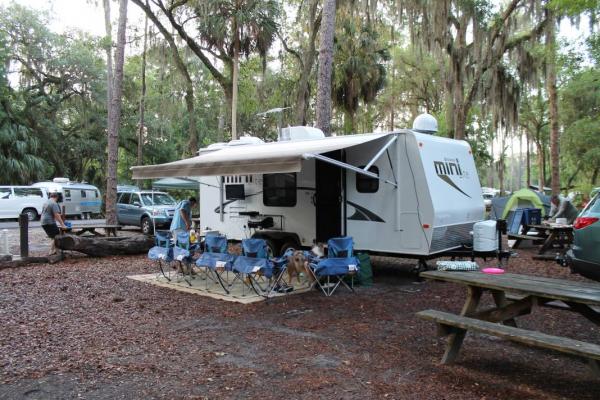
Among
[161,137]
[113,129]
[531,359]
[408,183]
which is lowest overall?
[531,359]

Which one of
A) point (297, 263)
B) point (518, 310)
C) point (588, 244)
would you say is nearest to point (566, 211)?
point (588, 244)

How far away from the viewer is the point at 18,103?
2564 cm

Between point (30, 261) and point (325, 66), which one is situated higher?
point (325, 66)

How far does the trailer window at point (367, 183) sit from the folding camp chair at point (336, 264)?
1314mm

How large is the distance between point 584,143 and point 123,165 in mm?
26363

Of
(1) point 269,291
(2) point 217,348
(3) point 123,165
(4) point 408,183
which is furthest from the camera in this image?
(3) point 123,165

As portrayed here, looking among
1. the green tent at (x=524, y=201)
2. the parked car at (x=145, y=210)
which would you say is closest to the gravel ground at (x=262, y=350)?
the green tent at (x=524, y=201)

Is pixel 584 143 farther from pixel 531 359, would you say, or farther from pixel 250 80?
pixel 531 359

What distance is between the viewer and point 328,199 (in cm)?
853

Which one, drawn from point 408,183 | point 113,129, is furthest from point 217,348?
point 113,129

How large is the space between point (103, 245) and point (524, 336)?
9.36 metres

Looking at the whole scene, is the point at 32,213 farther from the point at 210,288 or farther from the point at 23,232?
the point at 210,288

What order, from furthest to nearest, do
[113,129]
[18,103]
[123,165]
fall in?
[123,165]
[18,103]
[113,129]

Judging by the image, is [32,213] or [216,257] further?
[32,213]
